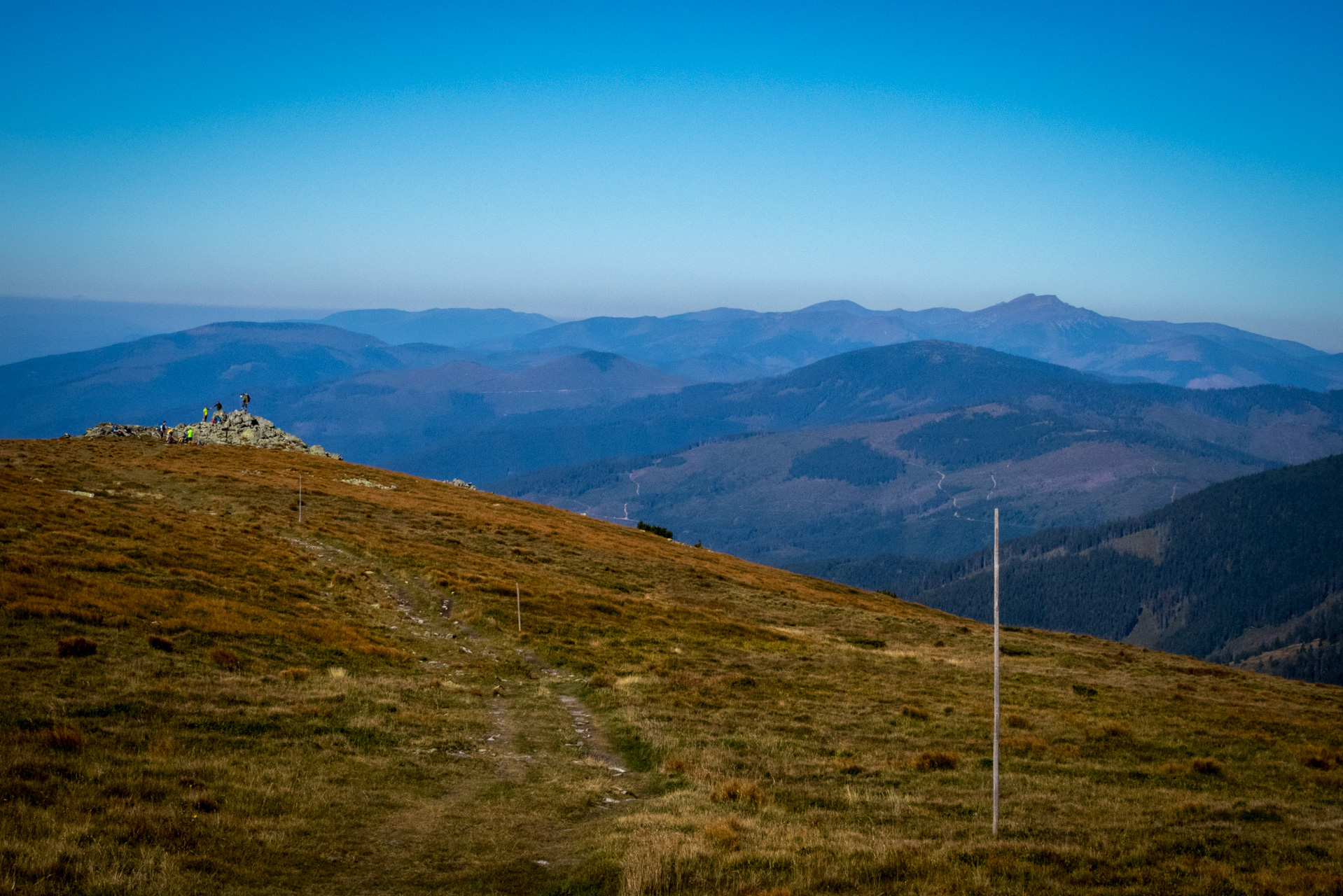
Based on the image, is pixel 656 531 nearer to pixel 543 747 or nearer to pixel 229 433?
pixel 229 433

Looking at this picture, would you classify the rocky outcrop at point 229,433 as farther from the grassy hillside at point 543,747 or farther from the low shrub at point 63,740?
the low shrub at point 63,740

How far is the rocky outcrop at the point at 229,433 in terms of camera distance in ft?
317

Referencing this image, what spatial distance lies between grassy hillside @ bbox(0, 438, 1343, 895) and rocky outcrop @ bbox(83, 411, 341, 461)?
5505 cm

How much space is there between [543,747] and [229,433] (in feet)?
318

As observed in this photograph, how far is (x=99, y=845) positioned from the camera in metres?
11.1

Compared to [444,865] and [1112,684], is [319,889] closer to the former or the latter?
[444,865]

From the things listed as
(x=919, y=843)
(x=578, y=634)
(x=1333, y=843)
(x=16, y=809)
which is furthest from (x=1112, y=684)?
(x=16, y=809)

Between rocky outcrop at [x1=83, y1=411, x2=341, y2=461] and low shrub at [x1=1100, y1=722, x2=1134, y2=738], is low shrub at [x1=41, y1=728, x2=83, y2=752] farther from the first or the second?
rocky outcrop at [x1=83, y1=411, x2=341, y2=461]

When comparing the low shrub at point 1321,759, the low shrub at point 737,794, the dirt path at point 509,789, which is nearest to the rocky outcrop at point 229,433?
the dirt path at point 509,789

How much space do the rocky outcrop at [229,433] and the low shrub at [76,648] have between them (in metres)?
80.5

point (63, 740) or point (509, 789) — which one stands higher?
point (63, 740)

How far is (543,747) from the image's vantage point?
69.3 ft

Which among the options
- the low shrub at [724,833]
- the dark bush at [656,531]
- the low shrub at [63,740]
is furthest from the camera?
the dark bush at [656,531]

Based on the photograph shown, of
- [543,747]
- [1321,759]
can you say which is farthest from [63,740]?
[1321,759]
